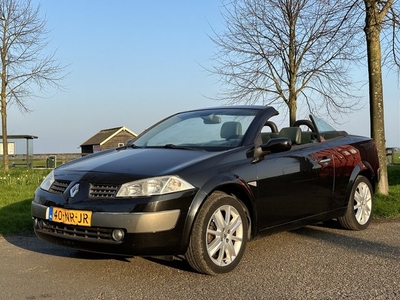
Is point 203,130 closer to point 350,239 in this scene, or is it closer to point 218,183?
point 218,183

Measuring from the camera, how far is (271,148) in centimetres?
471

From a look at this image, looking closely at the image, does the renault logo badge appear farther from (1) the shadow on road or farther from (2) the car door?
(1) the shadow on road

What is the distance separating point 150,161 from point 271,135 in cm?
202

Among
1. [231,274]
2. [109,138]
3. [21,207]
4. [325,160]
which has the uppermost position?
[109,138]

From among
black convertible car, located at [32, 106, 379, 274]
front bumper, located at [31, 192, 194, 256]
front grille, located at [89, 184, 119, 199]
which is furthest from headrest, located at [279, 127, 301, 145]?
front grille, located at [89, 184, 119, 199]

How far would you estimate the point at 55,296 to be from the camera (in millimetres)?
3623

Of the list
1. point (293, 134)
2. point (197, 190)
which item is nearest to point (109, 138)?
point (293, 134)

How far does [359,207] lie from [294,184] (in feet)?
5.46

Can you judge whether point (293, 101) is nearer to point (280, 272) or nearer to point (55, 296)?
point (280, 272)

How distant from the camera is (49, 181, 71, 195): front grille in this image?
4238 millimetres

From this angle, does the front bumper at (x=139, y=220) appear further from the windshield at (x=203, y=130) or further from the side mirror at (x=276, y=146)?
the side mirror at (x=276, y=146)

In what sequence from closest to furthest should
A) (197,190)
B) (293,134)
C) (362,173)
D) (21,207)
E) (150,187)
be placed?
(150,187)
(197,190)
(293,134)
(362,173)
(21,207)

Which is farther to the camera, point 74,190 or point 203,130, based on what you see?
point 203,130

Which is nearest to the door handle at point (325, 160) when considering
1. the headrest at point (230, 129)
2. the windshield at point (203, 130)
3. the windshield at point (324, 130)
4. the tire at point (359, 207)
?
the windshield at point (324, 130)
